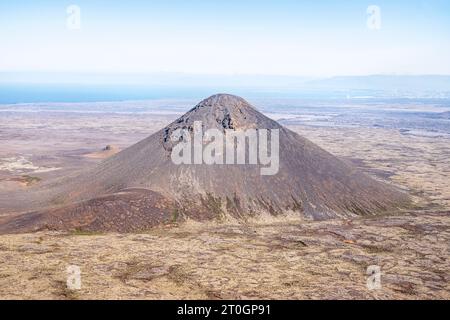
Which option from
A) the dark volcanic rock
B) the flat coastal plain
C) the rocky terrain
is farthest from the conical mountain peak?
the rocky terrain

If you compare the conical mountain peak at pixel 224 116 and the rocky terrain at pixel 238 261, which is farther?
the conical mountain peak at pixel 224 116

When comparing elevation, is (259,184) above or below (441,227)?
above

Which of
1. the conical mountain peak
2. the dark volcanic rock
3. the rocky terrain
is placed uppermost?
the conical mountain peak

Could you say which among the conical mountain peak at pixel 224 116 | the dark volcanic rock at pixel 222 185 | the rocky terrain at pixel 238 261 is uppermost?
the conical mountain peak at pixel 224 116

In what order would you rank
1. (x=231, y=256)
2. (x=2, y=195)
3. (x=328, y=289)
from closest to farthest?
(x=328, y=289) → (x=231, y=256) → (x=2, y=195)

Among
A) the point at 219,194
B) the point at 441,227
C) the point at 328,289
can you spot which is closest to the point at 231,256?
the point at 328,289

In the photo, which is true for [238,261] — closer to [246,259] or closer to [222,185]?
[246,259]

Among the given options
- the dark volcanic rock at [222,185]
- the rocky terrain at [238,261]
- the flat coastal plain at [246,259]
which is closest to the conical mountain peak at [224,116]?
the dark volcanic rock at [222,185]

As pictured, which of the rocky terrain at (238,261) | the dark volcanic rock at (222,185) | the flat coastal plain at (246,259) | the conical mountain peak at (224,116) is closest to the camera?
the rocky terrain at (238,261)

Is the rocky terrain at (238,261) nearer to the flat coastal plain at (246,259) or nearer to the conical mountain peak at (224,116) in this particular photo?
the flat coastal plain at (246,259)

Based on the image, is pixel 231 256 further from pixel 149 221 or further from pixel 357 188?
pixel 357 188

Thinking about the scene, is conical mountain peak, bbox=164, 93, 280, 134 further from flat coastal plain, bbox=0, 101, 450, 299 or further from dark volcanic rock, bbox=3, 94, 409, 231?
flat coastal plain, bbox=0, 101, 450, 299
